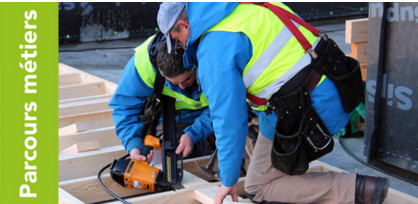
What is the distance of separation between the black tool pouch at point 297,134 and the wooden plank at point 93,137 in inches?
71.0

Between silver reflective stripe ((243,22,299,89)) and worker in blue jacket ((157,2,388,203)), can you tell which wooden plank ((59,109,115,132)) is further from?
silver reflective stripe ((243,22,299,89))

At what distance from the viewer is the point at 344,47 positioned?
875 centimetres

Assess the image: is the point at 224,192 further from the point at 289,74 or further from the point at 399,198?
the point at 399,198

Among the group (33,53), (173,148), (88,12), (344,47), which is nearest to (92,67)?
(88,12)

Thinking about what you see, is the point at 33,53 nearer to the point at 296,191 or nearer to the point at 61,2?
the point at 296,191

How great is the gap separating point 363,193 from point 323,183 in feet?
0.72

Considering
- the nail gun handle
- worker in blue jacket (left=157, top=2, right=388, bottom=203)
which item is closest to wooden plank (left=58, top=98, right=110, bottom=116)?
the nail gun handle

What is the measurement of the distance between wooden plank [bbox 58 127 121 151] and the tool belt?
5.94ft

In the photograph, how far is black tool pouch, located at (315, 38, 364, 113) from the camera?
108 inches

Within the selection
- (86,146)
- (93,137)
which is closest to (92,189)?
(86,146)

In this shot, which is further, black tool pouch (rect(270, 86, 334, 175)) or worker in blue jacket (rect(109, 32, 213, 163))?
worker in blue jacket (rect(109, 32, 213, 163))

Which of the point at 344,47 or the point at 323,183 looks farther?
the point at 344,47

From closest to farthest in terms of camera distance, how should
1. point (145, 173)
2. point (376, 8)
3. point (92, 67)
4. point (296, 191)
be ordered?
point (296, 191) → point (145, 173) → point (376, 8) → point (92, 67)

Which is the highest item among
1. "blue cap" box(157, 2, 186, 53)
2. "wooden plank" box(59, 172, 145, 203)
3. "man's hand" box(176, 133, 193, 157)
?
"blue cap" box(157, 2, 186, 53)
